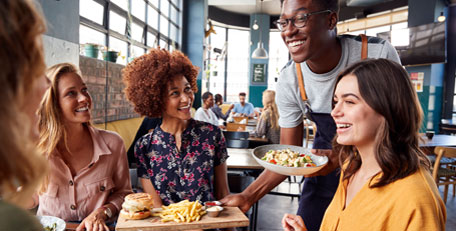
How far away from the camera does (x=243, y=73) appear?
13695mm

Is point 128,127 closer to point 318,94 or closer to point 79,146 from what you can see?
point 79,146

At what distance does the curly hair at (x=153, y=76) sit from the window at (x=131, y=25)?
64.3 inches

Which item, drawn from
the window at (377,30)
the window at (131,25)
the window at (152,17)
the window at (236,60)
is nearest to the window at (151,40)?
the window at (131,25)

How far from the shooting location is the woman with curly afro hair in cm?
204

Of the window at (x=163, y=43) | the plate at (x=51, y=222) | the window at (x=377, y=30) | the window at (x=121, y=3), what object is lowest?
the plate at (x=51, y=222)

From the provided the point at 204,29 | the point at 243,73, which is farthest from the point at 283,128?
the point at 243,73

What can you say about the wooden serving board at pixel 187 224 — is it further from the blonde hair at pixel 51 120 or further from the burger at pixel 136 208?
the blonde hair at pixel 51 120

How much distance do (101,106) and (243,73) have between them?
34.5 ft

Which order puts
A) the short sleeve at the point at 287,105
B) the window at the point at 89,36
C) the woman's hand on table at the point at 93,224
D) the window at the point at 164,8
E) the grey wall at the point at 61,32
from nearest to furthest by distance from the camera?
the woman's hand on table at the point at 93,224 < the short sleeve at the point at 287,105 < the grey wall at the point at 61,32 < the window at the point at 89,36 < the window at the point at 164,8

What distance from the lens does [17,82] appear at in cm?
44

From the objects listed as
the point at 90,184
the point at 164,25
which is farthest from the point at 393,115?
the point at 164,25

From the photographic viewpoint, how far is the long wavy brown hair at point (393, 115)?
49.0 inches

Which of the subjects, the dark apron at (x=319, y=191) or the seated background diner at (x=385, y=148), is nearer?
the seated background diner at (x=385, y=148)

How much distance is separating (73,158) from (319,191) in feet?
4.92
